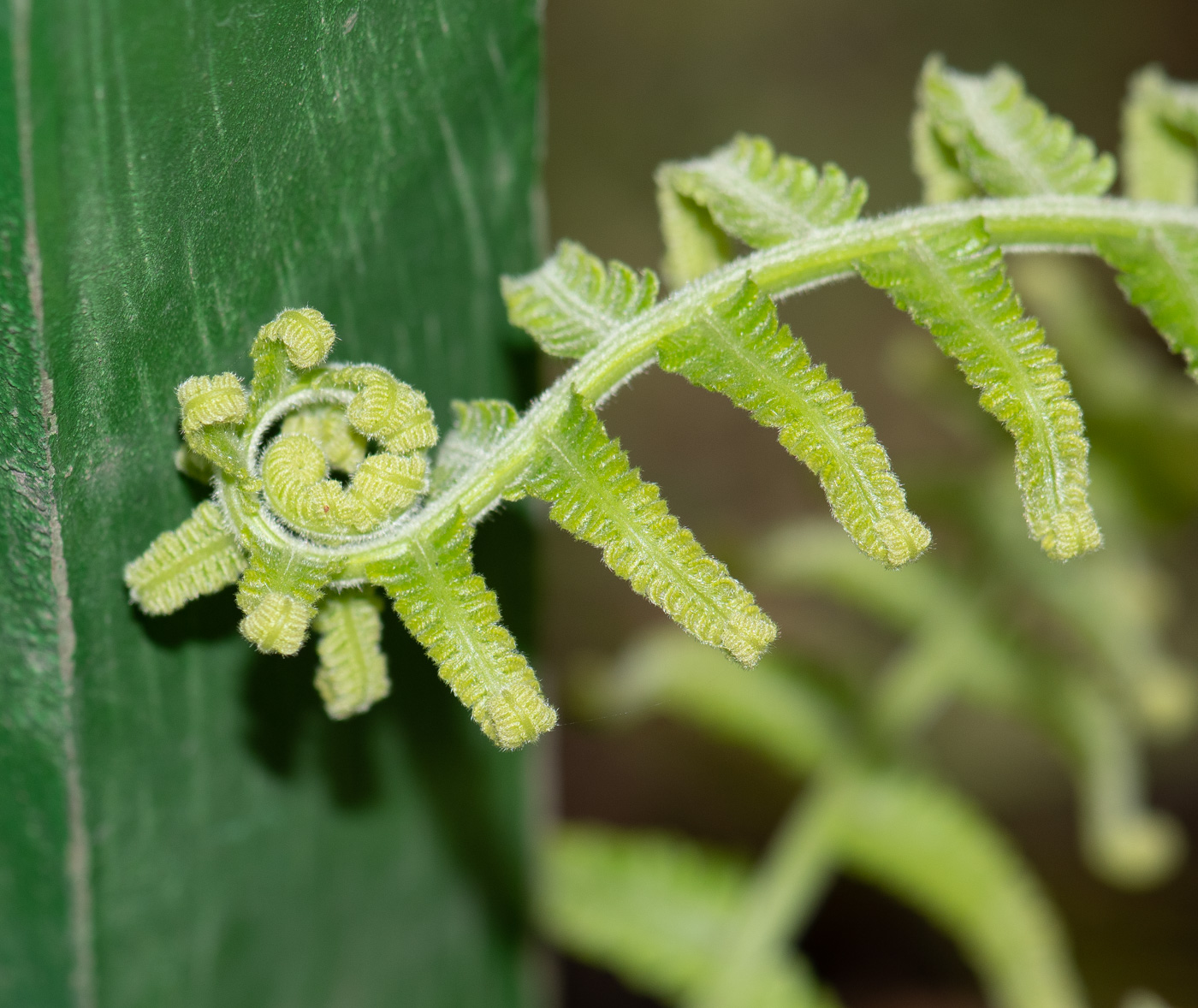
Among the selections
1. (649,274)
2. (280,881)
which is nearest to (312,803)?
(280,881)

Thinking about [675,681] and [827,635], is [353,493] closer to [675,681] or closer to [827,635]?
[675,681]

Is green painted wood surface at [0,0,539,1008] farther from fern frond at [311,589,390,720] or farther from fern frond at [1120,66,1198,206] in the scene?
fern frond at [1120,66,1198,206]

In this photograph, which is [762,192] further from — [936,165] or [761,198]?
[936,165]

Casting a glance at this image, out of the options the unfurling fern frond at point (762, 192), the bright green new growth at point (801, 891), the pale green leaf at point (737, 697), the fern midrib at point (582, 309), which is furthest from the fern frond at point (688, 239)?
the pale green leaf at point (737, 697)

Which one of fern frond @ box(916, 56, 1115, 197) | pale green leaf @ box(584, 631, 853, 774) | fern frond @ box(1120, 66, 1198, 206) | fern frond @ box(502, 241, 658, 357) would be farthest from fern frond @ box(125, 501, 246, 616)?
pale green leaf @ box(584, 631, 853, 774)

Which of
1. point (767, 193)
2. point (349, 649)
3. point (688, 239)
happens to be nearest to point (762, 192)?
point (767, 193)

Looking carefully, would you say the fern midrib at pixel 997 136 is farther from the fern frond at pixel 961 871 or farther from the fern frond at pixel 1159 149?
the fern frond at pixel 961 871
